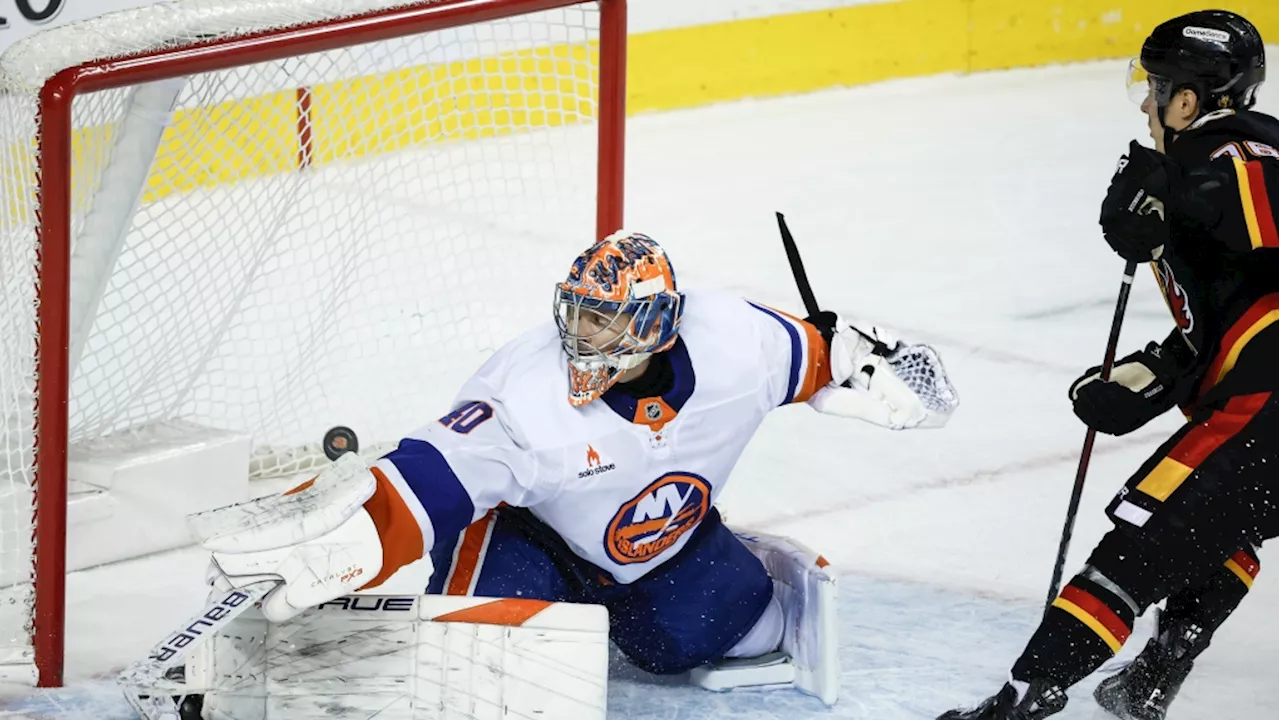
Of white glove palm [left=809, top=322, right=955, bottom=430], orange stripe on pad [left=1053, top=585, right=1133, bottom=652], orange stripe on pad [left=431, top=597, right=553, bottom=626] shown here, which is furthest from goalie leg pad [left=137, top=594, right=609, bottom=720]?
orange stripe on pad [left=1053, top=585, right=1133, bottom=652]

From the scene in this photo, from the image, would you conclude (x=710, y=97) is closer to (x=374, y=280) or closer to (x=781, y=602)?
(x=374, y=280)

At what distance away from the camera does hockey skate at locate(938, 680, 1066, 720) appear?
2426mm

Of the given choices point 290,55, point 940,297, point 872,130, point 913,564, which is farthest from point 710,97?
point 290,55

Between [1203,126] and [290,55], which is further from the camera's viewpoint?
[290,55]

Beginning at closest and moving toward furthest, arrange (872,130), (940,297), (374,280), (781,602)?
(781,602) → (374,280) → (940,297) → (872,130)

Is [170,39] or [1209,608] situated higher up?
[170,39]

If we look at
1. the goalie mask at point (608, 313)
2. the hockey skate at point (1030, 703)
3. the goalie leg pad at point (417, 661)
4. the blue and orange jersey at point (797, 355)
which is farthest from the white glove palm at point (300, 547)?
the hockey skate at point (1030, 703)

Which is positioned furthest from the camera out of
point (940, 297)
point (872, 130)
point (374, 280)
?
point (872, 130)

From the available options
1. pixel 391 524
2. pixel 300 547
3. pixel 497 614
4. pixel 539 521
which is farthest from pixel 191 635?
pixel 539 521

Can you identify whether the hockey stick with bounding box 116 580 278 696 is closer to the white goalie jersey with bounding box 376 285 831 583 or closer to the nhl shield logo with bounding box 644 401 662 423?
the white goalie jersey with bounding box 376 285 831 583

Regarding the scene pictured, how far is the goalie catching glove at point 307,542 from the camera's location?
227cm

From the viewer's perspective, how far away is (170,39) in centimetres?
266

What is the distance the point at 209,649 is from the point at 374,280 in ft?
5.32

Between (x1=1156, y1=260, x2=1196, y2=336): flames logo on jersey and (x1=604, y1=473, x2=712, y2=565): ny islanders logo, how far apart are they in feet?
2.32
